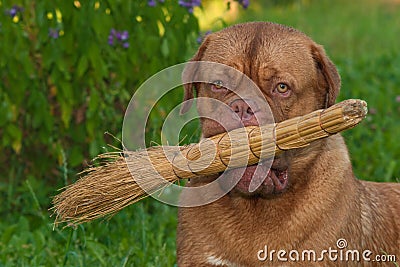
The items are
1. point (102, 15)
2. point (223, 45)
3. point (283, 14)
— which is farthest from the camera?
point (283, 14)

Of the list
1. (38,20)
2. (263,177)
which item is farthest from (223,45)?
(38,20)

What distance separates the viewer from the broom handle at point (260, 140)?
448 cm

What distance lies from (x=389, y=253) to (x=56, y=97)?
293 centimetres

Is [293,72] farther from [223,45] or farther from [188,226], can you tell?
[188,226]

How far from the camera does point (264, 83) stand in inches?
194

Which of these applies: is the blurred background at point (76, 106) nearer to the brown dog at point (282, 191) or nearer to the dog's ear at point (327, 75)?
the brown dog at point (282, 191)

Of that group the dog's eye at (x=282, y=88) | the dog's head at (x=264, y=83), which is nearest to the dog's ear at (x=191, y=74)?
the dog's head at (x=264, y=83)

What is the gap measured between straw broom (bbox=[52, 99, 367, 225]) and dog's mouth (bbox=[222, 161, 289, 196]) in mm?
75

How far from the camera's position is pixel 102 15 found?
6.51 m

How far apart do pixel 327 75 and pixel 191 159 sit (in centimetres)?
92

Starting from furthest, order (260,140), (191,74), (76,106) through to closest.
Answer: (76,106) < (191,74) < (260,140)

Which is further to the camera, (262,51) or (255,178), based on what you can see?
(262,51)

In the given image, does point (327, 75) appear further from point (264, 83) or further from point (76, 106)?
point (76, 106)

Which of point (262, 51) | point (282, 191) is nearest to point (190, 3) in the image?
point (262, 51)
